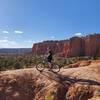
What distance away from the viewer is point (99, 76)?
1781 cm

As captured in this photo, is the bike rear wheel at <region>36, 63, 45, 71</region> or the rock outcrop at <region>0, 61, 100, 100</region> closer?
the rock outcrop at <region>0, 61, 100, 100</region>

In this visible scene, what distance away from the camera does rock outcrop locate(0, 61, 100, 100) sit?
15837 millimetres

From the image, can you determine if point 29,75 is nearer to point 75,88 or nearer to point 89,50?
point 75,88

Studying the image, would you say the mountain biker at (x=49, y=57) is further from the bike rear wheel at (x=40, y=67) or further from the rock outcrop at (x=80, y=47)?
the rock outcrop at (x=80, y=47)

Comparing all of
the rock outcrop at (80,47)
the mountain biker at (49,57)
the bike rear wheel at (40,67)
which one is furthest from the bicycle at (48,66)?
the rock outcrop at (80,47)

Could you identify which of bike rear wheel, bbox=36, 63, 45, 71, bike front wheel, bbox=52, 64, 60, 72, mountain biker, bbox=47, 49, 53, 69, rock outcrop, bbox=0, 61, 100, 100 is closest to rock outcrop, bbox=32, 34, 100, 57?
bike front wheel, bbox=52, 64, 60, 72

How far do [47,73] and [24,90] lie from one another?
7.14 ft

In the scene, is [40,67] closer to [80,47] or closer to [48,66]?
[48,66]

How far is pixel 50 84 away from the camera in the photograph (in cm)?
1714

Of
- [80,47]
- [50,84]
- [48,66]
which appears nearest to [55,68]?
[48,66]

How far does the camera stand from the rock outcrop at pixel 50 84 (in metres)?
15.8

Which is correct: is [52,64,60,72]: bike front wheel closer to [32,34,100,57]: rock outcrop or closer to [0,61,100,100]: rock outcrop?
[0,61,100,100]: rock outcrop

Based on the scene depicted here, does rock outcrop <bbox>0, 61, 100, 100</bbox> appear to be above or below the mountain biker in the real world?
below

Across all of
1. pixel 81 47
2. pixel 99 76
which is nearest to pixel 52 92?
pixel 99 76
